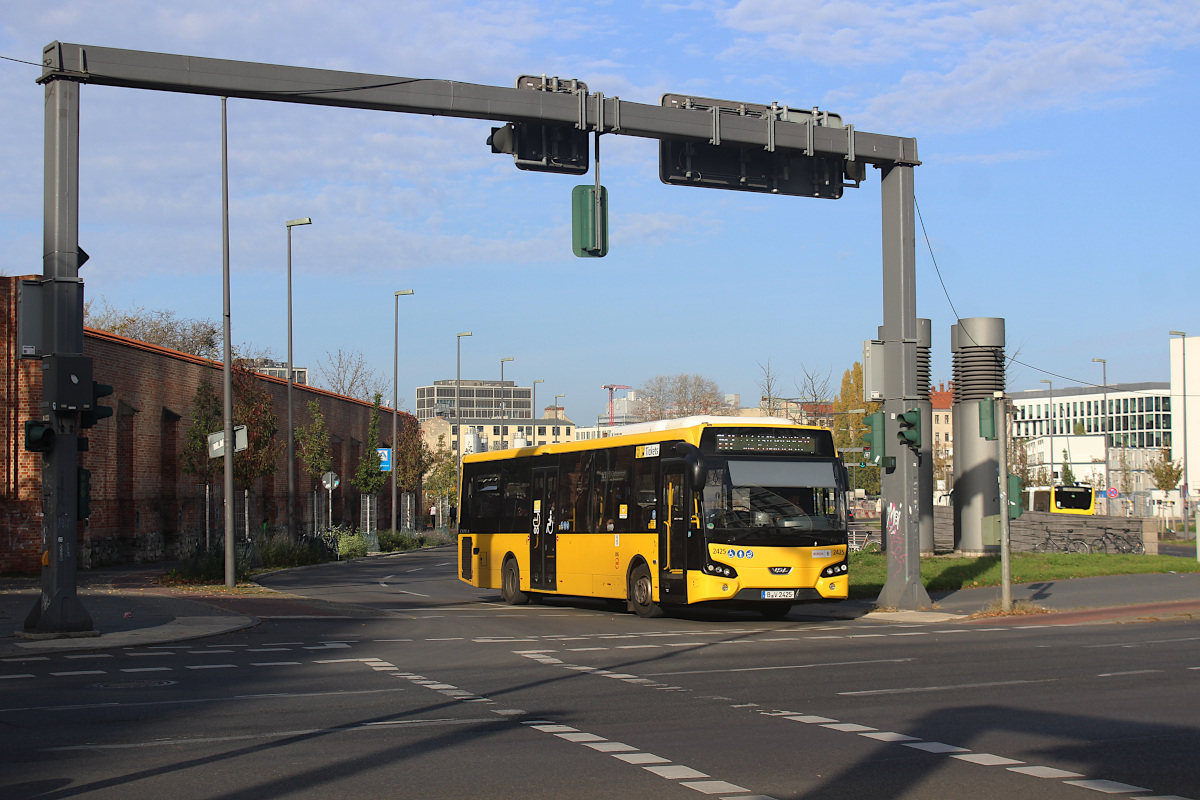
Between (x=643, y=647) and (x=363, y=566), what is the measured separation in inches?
1021

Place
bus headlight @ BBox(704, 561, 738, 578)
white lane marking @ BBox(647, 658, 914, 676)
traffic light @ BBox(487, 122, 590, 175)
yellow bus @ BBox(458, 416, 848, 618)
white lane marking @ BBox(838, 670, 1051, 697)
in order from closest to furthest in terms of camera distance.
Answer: white lane marking @ BBox(838, 670, 1051, 697) < white lane marking @ BBox(647, 658, 914, 676) < traffic light @ BBox(487, 122, 590, 175) < bus headlight @ BBox(704, 561, 738, 578) < yellow bus @ BBox(458, 416, 848, 618)

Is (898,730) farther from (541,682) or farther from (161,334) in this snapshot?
(161,334)

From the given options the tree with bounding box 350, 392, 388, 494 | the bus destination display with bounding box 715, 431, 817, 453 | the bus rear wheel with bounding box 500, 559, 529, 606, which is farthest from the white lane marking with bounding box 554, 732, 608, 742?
the tree with bounding box 350, 392, 388, 494

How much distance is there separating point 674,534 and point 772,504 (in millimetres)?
1618

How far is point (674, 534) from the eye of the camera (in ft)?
61.9

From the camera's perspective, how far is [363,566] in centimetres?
3988

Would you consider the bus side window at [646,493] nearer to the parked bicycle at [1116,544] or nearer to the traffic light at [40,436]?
the traffic light at [40,436]

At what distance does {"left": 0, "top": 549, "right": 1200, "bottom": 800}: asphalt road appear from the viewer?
7.30m

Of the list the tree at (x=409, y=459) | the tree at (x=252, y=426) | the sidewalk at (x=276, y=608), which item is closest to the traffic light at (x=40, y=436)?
the sidewalk at (x=276, y=608)

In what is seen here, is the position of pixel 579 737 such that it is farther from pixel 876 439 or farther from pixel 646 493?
pixel 876 439

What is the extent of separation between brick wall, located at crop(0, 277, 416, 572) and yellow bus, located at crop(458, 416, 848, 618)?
15483 mm

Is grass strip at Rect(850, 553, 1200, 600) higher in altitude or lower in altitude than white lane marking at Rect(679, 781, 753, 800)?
lower

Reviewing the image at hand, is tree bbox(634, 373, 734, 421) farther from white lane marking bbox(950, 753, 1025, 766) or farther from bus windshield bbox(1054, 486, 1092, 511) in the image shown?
white lane marking bbox(950, 753, 1025, 766)

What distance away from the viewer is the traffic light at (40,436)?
15.3 m
